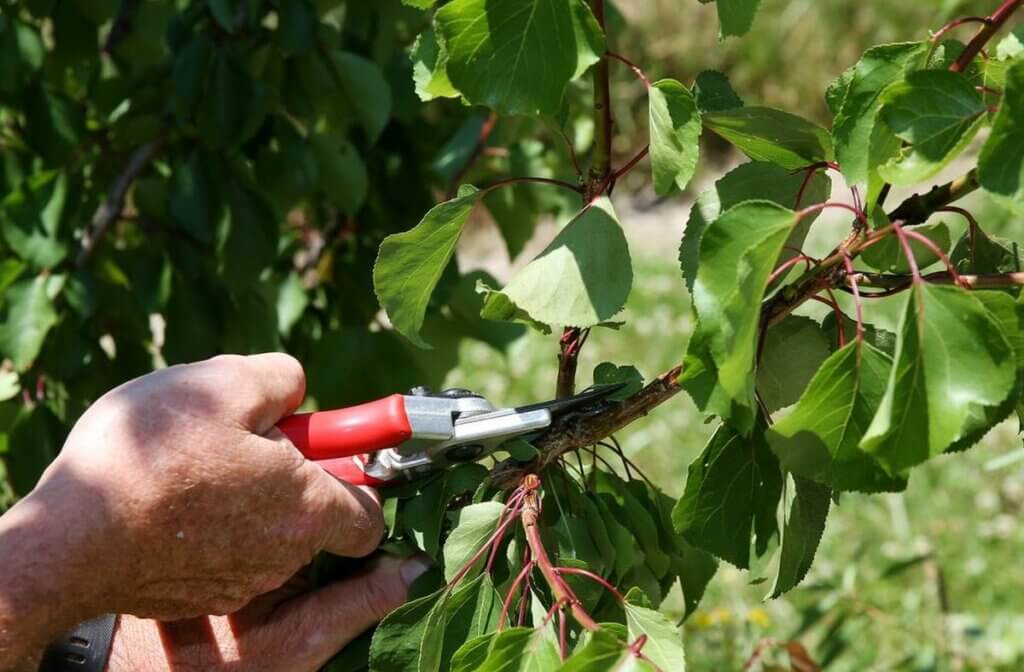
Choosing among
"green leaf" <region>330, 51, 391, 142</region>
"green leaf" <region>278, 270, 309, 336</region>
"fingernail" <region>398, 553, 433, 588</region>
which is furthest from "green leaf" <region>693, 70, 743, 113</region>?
"green leaf" <region>278, 270, 309, 336</region>

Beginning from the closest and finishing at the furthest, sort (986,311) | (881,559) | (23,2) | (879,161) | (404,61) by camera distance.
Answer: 1. (986,311)
2. (879,161)
3. (23,2)
4. (404,61)
5. (881,559)

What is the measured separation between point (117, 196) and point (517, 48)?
4.49 ft

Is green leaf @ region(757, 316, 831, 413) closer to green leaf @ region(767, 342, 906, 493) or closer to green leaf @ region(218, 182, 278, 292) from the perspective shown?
green leaf @ region(767, 342, 906, 493)

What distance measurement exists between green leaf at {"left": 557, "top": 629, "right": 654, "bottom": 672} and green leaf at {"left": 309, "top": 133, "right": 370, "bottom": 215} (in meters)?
1.35

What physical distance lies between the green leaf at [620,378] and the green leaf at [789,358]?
0.42 ft

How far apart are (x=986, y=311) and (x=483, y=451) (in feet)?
1.74

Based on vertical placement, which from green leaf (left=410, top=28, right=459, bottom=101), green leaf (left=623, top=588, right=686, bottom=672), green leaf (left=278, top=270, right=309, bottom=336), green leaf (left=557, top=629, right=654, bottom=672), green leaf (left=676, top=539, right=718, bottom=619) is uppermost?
green leaf (left=410, top=28, right=459, bottom=101)

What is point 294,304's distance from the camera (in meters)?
2.34

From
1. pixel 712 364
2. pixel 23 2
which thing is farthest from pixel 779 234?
pixel 23 2

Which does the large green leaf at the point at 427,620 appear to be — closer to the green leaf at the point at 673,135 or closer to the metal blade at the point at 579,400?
the metal blade at the point at 579,400

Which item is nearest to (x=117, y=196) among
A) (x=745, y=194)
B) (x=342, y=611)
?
(x=342, y=611)

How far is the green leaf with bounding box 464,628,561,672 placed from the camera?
2.91ft

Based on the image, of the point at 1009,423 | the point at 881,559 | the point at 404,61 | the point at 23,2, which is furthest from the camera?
the point at 1009,423

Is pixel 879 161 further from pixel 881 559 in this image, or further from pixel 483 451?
pixel 881 559
